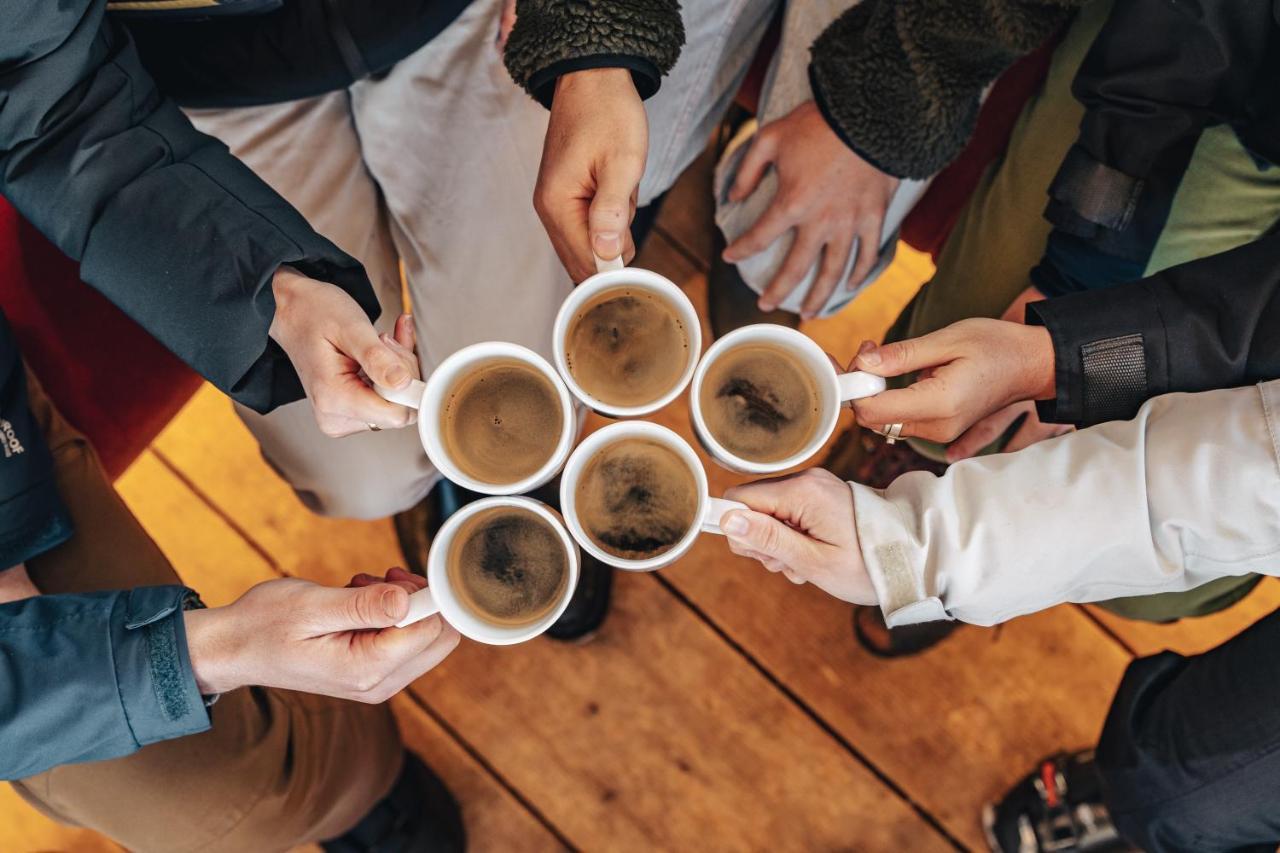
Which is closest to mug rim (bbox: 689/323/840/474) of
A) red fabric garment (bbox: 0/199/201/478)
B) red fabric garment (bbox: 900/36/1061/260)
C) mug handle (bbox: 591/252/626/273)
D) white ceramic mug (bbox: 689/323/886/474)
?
white ceramic mug (bbox: 689/323/886/474)

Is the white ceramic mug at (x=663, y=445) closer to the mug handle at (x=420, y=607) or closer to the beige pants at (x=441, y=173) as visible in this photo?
the mug handle at (x=420, y=607)

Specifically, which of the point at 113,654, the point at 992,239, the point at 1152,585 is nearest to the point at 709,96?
the point at 992,239

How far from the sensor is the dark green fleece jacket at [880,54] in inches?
34.8

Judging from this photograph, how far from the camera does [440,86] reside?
41.8 inches

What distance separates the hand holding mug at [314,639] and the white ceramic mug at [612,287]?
0.23 m

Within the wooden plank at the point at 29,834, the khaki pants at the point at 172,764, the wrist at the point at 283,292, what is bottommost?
the wooden plank at the point at 29,834

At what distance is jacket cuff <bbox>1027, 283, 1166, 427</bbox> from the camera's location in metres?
0.85

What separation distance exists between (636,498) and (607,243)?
0.80ft

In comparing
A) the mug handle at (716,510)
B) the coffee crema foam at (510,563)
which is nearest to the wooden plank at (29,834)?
the coffee crema foam at (510,563)

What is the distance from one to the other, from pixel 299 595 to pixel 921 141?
0.80 meters

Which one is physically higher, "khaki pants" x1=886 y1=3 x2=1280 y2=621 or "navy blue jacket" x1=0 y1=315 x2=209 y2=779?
"khaki pants" x1=886 y1=3 x2=1280 y2=621

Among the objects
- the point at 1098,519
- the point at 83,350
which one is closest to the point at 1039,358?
the point at 1098,519

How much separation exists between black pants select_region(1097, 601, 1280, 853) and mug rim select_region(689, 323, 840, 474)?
1.71 ft

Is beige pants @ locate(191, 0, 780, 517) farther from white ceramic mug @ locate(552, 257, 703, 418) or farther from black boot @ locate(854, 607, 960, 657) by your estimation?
black boot @ locate(854, 607, 960, 657)
